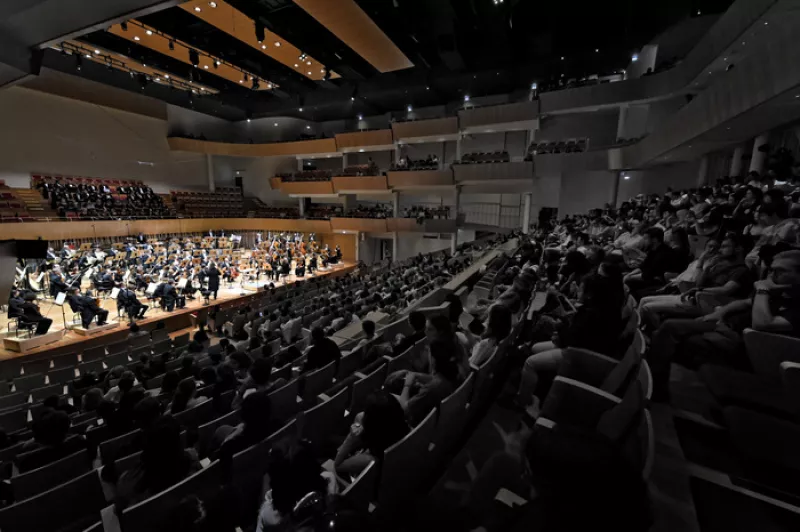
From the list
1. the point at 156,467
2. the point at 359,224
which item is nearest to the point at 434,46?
the point at 359,224

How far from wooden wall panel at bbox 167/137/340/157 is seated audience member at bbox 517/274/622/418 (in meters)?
18.5

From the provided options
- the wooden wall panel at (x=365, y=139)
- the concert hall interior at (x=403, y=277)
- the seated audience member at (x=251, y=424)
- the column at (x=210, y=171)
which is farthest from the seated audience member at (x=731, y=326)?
the column at (x=210, y=171)

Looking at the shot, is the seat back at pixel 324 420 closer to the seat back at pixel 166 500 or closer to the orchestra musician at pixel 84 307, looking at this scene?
the seat back at pixel 166 500

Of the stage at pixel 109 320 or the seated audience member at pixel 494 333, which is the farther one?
the stage at pixel 109 320

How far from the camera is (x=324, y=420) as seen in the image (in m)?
2.27

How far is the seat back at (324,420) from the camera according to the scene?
2.15 meters

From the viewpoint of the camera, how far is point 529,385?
2.21 meters

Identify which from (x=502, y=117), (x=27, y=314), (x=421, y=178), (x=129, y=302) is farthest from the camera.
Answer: (x=421, y=178)

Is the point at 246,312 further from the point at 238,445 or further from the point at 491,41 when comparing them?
the point at 491,41

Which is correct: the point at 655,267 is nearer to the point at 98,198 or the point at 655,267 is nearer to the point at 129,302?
the point at 129,302

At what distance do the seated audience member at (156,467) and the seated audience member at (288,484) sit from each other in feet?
2.55

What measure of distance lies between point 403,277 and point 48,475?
684 cm

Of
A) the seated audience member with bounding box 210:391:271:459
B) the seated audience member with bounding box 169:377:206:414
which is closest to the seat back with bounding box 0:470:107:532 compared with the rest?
the seated audience member with bounding box 210:391:271:459

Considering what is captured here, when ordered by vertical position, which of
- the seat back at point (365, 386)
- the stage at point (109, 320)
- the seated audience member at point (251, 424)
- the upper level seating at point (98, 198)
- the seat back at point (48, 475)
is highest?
the upper level seating at point (98, 198)
